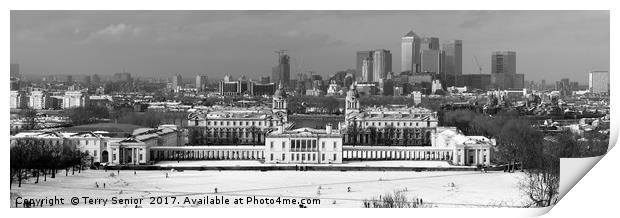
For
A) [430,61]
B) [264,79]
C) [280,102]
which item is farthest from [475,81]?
[264,79]

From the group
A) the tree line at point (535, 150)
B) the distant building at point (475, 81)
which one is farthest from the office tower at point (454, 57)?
the tree line at point (535, 150)

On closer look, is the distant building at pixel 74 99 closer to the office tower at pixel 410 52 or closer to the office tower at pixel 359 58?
the office tower at pixel 359 58

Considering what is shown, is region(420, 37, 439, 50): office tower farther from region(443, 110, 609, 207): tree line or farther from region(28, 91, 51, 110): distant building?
region(28, 91, 51, 110): distant building

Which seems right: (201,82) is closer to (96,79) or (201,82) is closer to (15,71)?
(96,79)
